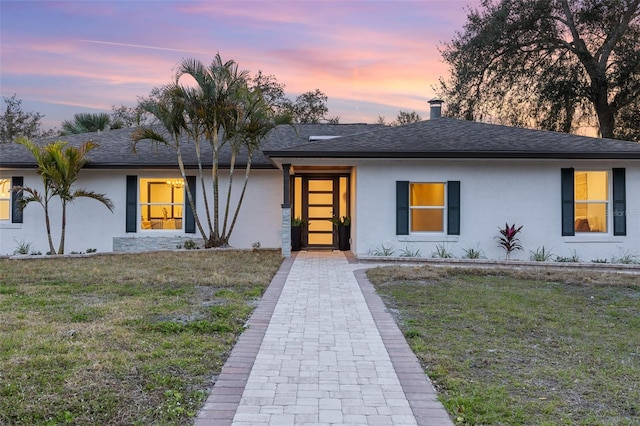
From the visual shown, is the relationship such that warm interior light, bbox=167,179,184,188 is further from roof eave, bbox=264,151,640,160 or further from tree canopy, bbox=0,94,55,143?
tree canopy, bbox=0,94,55,143

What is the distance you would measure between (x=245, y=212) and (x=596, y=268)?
9.46 meters

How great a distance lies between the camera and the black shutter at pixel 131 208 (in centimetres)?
1441

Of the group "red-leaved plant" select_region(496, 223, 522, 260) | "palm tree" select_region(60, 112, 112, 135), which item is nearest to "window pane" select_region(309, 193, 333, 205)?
"red-leaved plant" select_region(496, 223, 522, 260)

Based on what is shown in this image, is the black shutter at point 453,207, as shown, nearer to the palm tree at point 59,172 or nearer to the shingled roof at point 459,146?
the shingled roof at point 459,146

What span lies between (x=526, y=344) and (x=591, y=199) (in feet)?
31.0

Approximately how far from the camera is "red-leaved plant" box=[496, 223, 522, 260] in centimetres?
1246

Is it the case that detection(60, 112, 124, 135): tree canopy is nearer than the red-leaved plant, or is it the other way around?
the red-leaved plant

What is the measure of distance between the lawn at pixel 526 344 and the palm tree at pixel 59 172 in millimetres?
8883

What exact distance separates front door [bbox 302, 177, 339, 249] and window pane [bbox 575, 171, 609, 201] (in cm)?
670

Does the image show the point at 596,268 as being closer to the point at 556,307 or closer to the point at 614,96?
the point at 556,307

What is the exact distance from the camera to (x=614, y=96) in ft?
69.6

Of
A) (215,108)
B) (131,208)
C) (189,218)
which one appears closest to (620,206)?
(215,108)

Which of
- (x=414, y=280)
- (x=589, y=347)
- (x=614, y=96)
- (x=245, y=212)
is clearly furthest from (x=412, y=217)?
(x=614, y=96)

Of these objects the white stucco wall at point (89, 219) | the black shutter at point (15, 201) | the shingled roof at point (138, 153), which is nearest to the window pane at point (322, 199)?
the shingled roof at point (138, 153)
